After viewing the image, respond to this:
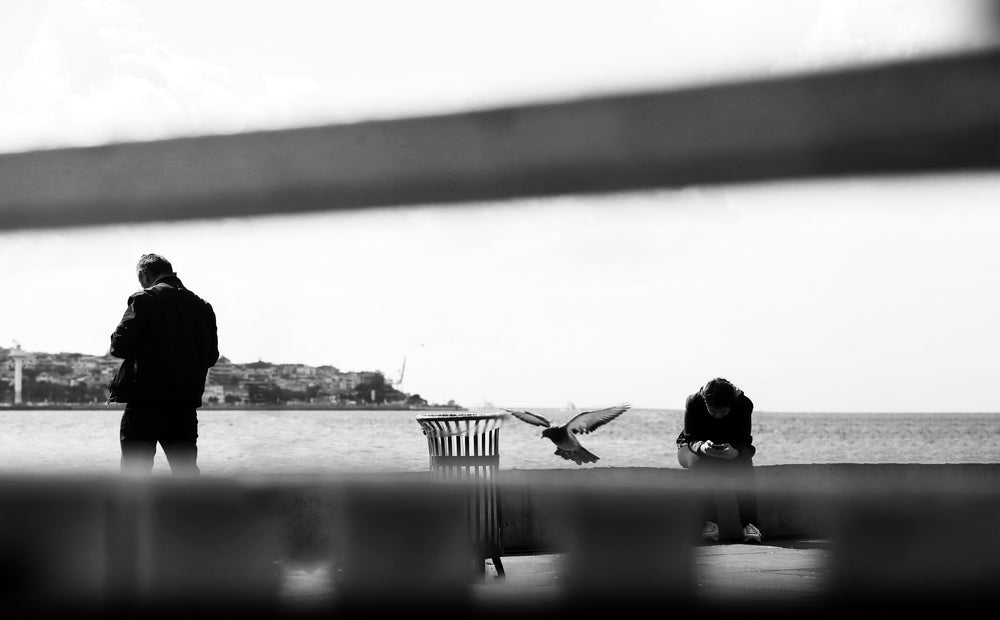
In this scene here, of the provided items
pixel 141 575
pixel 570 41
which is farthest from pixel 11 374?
pixel 570 41

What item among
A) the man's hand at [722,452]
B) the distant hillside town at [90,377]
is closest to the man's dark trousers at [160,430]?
the distant hillside town at [90,377]

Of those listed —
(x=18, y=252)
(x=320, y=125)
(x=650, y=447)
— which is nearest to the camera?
(x=320, y=125)

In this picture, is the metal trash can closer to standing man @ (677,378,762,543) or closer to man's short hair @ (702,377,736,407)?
standing man @ (677,378,762,543)

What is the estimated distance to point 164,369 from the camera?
2.18 meters

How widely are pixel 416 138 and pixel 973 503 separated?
1.52 feet

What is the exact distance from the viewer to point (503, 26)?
0.69 m

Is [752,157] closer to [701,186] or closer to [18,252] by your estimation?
[701,186]

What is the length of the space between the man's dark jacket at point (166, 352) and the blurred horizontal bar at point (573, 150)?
1219 millimetres

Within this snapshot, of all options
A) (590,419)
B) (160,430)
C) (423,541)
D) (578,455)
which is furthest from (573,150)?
(578,455)

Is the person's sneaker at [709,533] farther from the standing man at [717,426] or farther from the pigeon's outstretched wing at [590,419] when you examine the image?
the pigeon's outstretched wing at [590,419]

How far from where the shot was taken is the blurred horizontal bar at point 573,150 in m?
0.57

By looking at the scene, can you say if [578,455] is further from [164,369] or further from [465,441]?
[164,369]

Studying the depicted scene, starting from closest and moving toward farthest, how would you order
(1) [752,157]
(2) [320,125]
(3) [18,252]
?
(1) [752,157] < (2) [320,125] < (3) [18,252]

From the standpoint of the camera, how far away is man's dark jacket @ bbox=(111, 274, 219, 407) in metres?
2.01
